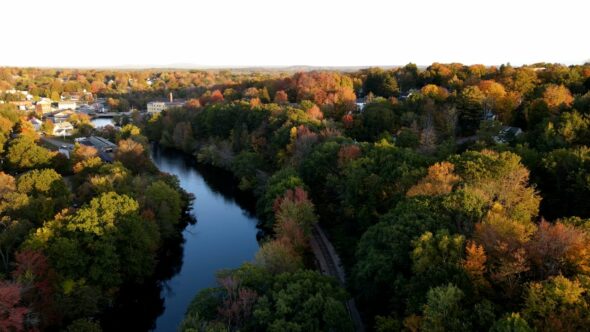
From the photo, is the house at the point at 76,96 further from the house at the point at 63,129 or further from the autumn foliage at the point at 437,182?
the autumn foliage at the point at 437,182

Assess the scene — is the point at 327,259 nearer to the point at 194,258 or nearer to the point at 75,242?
the point at 194,258

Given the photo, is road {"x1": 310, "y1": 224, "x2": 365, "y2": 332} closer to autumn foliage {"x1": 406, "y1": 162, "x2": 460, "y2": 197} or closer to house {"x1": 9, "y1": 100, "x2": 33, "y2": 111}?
autumn foliage {"x1": 406, "y1": 162, "x2": 460, "y2": 197}

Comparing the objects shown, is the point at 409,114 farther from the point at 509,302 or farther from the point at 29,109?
the point at 29,109

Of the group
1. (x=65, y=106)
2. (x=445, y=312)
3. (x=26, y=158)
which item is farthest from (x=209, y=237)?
(x=65, y=106)

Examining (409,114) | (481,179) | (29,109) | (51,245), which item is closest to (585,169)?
(481,179)

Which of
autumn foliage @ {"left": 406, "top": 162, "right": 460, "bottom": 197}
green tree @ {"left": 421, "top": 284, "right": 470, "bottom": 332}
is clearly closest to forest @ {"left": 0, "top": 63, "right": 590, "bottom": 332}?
green tree @ {"left": 421, "top": 284, "right": 470, "bottom": 332}
